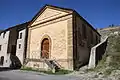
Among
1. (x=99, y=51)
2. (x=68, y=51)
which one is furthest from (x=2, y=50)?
(x=99, y=51)

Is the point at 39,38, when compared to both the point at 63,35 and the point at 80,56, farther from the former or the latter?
the point at 80,56

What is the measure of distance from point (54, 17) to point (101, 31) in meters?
24.3

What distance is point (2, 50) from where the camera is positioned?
2997cm

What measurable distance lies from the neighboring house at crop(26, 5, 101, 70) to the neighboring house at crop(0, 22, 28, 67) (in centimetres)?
639

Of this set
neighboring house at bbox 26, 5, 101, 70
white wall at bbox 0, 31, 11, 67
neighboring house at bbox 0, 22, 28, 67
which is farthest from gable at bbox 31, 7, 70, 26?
white wall at bbox 0, 31, 11, 67

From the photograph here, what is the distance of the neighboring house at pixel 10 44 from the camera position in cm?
2701

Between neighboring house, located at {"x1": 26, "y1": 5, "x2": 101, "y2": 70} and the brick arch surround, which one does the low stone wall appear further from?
the brick arch surround

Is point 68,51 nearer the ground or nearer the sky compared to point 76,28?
nearer the ground

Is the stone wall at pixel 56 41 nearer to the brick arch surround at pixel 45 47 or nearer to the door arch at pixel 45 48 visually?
the brick arch surround at pixel 45 47

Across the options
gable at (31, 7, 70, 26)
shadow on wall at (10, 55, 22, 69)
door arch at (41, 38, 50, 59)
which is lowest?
shadow on wall at (10, 55, 22, 69)

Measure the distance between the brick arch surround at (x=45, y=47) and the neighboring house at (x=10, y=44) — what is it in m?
7.85

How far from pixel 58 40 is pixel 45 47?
2739 mm

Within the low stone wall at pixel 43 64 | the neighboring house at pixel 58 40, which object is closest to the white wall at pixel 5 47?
the neighboring house at pixel 58 40

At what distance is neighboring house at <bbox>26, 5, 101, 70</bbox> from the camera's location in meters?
16.7
